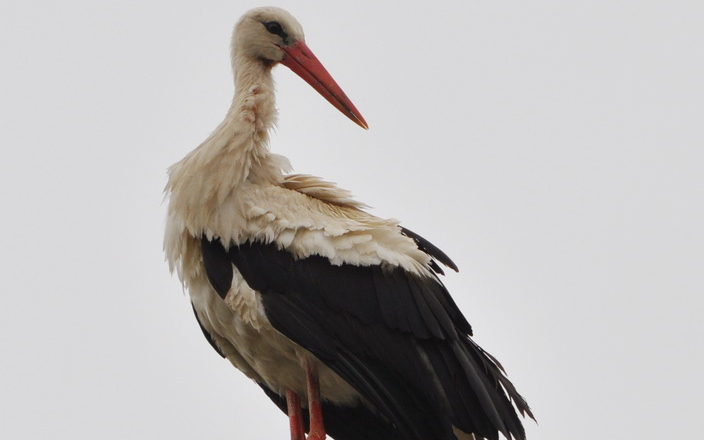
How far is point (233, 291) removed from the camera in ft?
31.3

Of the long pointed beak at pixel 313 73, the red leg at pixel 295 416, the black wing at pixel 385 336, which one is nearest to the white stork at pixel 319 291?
the black wing at pixel 385 336

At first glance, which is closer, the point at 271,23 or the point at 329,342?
the point at 329,342

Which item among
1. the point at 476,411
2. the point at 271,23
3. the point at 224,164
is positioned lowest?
the point at 476,411

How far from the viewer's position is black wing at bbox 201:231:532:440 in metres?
9.43

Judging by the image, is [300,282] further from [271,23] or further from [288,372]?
[271,23]

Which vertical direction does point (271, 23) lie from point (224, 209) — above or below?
above

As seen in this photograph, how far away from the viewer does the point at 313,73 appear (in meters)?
10.2

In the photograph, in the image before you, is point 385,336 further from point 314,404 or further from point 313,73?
point 313,73

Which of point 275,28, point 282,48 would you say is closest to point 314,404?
point 282,48

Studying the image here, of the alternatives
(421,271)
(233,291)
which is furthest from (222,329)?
(421,271)

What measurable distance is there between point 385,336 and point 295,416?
0.88 metres

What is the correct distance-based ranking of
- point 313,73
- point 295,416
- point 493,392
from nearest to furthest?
point 493,392 < point 295,416 < point 313,73

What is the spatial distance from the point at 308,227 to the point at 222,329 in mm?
713

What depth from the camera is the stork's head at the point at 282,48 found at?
33.3 feet
